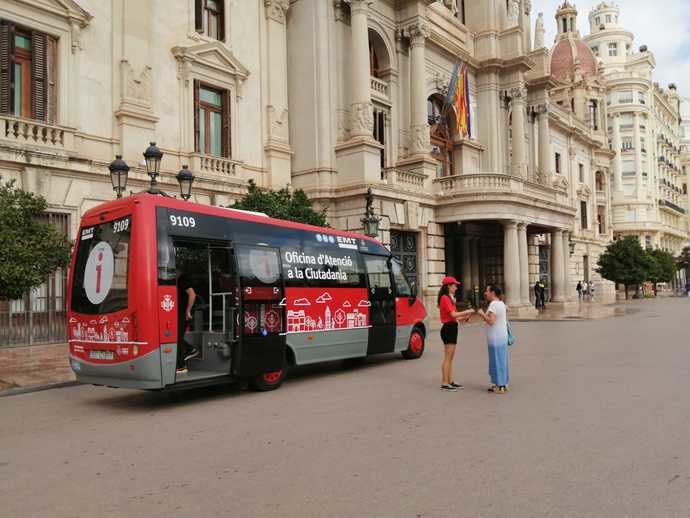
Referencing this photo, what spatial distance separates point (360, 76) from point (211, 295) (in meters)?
16.3

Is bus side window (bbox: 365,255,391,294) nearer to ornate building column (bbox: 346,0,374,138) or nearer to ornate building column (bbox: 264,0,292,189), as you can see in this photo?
ornate building column (bbox: 264,0,292,189)

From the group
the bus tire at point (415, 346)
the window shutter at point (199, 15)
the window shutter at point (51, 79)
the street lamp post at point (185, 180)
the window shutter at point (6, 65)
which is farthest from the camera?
the window shutter at point (199, 15)

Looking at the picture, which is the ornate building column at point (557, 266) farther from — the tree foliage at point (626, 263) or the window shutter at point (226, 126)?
the window shutter at point (226, 126)

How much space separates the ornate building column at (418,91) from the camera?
27281 millimetres

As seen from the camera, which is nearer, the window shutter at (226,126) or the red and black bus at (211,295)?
the red and black bus at (211,295)

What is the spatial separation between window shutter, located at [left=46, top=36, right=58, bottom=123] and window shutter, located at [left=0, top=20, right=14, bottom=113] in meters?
0.93

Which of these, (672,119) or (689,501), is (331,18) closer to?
(689,501)

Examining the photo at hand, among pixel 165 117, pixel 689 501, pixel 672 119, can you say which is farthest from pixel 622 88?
pixel 689 501

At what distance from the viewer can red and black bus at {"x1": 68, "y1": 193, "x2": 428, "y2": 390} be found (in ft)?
27.8

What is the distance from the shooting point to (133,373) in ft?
27.7

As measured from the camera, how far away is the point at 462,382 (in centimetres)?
1025

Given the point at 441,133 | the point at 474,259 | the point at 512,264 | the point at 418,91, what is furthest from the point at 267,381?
the point at 441,133

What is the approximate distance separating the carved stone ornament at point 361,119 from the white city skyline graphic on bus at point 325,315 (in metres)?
12.6

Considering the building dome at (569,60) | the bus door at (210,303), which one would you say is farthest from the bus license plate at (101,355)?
the building dome at (569,60)
